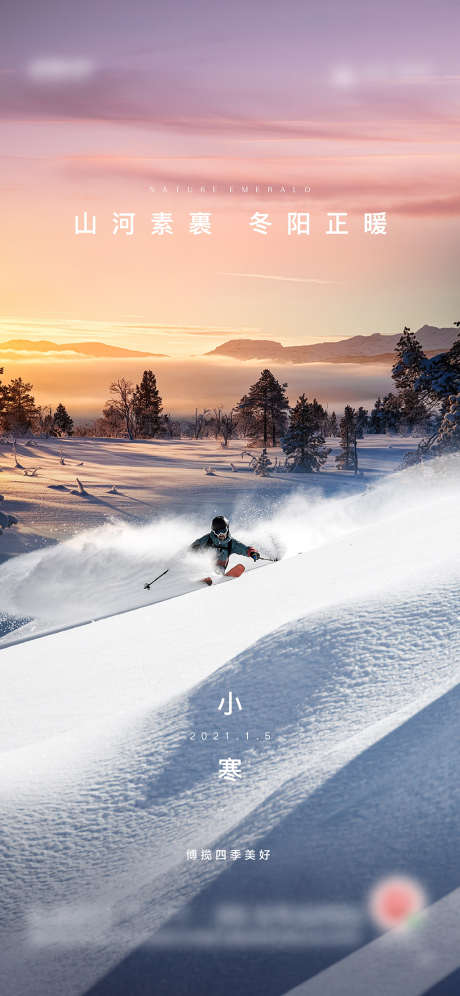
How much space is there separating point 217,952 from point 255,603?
17.9 ft

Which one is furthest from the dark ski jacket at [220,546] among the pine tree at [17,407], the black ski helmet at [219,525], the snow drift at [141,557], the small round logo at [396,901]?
the pine tree at [17,407]

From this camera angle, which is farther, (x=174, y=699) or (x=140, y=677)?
(x=140, y=677)

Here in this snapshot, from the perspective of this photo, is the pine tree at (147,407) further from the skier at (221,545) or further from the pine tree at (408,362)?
the skier at (221,545)

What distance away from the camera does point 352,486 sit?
4159cm

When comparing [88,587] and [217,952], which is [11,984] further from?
[88,587]

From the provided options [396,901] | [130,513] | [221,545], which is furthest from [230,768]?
[130,513]

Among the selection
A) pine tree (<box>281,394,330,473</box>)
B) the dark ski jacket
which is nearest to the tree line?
pine tree (<box>281,394,330,473</box>)

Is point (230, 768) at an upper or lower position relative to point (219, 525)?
lower

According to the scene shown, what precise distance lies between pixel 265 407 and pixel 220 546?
44.1 m

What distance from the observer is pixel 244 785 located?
4.21m

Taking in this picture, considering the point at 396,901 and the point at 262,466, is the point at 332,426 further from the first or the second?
the point at 396,901

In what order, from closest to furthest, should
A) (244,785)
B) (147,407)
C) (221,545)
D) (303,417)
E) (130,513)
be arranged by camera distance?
(244,785) → (221,545) → (130,513) → (303,417) → (147,407)

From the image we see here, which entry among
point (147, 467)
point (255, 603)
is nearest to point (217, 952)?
point (255, 603)

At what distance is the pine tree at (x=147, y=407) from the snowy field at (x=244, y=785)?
243 feet
